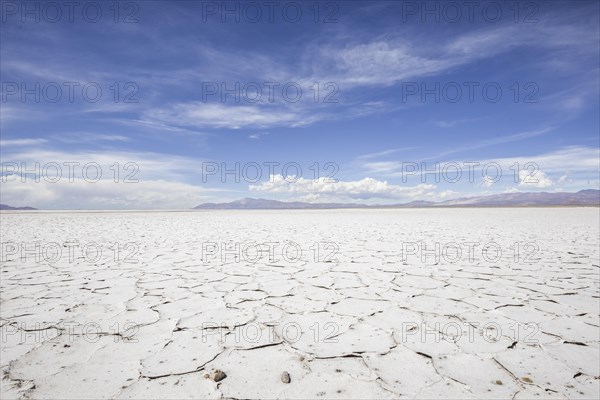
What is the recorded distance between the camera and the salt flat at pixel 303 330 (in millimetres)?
1346

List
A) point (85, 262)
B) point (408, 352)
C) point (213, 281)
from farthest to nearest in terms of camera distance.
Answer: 1. point (85, 262)
2. point (213, 281)
3. point (408, 352)

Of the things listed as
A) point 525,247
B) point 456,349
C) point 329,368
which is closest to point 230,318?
point 329,368

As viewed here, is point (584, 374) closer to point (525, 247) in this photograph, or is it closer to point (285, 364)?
point (285, 364)

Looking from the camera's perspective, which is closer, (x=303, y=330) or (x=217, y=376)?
(x=217, y=376)

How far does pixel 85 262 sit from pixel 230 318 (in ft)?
9.44

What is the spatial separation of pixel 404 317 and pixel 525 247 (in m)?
4.12

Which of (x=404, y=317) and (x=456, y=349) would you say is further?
(x=404, y=317)

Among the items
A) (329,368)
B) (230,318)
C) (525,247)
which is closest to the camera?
(329,368)

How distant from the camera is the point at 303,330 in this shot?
1.89m

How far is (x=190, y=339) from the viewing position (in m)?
1.78

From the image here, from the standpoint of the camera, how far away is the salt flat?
53.0 inches

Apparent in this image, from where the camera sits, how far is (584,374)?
1411mm

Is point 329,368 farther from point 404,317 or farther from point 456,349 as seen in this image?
point 404,317

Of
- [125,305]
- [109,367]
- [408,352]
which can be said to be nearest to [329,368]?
[408,352]
